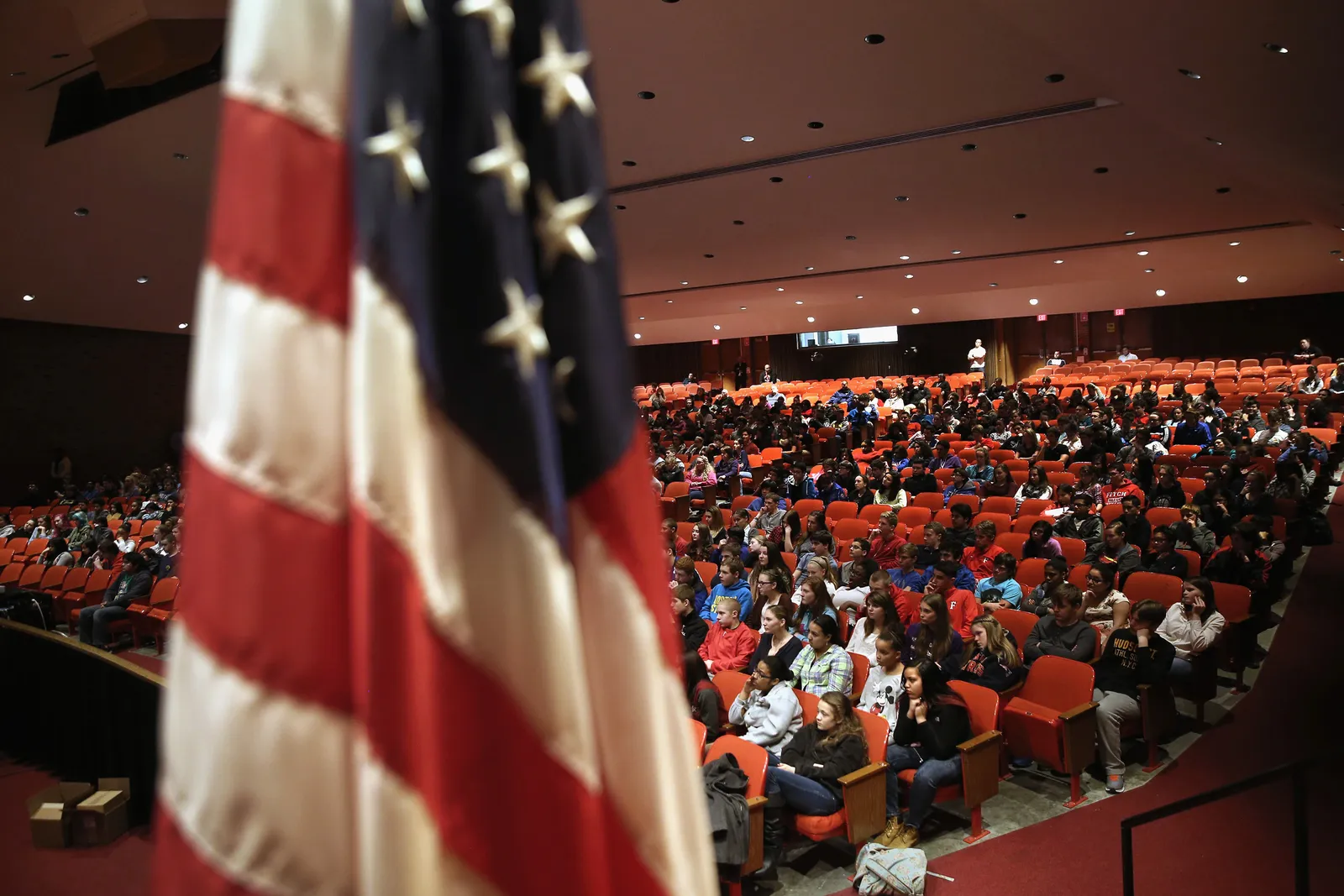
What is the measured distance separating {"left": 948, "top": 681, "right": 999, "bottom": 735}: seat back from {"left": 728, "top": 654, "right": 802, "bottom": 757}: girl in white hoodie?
95cm

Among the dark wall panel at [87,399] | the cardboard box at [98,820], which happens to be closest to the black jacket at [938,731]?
the cardboard box at [98,820]

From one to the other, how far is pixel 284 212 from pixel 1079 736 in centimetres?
553

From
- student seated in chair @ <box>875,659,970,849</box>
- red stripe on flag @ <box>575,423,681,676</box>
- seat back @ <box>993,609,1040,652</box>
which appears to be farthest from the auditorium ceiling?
seat back @ <box>993,609,1040,652</box>

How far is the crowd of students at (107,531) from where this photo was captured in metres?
10.6

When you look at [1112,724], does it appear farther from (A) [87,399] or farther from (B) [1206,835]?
(A) [87,399]

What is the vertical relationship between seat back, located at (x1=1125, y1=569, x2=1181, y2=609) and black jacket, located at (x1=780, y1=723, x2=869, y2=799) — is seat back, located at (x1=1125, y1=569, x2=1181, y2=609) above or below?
above

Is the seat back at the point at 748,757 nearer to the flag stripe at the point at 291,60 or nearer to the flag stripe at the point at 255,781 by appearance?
the flag stripe at the point at 255,781

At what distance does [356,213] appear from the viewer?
2.20 ft

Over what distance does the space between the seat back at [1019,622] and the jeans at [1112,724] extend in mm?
927

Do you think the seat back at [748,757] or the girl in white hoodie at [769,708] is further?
the girl in white hoodie at [769,708]

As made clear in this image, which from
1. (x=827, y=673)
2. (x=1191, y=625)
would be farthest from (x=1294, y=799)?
(x=1191, y=625)

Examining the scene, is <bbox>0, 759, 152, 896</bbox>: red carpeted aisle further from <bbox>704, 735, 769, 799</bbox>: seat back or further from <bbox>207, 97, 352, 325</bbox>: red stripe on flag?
<bbox>207, 97, 352, 325</bbox>: red stripe on flag

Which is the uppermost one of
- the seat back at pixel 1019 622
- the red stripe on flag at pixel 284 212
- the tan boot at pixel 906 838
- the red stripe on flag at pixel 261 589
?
the red stripe on flag at pixel 284 212

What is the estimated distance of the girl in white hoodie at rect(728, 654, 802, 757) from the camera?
5391 millimetres
